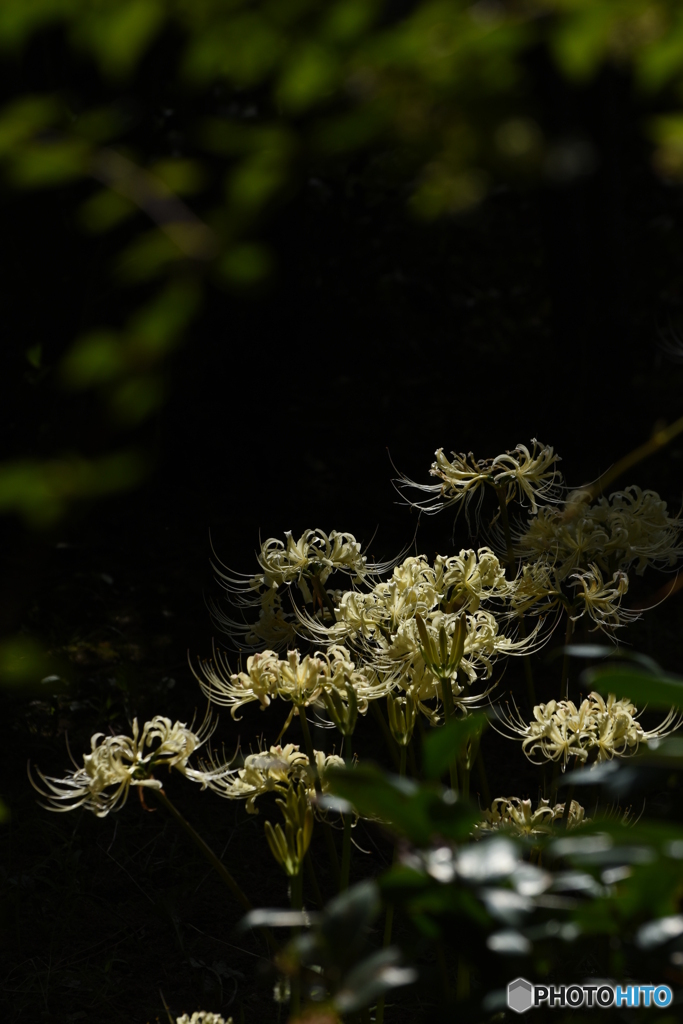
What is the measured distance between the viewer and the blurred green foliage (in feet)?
2.51

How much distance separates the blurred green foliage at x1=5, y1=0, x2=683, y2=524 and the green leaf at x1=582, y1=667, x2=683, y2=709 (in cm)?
42

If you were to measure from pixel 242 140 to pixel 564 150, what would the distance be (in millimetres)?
268

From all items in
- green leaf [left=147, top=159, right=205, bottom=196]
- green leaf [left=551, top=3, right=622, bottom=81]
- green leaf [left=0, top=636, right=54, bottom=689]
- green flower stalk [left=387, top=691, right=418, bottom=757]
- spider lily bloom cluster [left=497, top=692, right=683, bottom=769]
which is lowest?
spider lily bloom cluster [left=497, top=692, right=683, bottom=769]

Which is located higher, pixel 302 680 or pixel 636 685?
pixel 636 685

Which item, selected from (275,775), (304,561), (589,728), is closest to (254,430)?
(304,561)

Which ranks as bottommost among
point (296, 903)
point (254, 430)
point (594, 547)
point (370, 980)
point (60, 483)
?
point (254, 430)

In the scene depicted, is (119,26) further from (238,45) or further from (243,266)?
(243,266)

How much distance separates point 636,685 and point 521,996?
0.34m

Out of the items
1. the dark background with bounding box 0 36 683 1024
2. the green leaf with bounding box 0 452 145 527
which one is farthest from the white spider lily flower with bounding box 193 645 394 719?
the dark background with bounding box 0 36 683 1024

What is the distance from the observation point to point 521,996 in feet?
3.36

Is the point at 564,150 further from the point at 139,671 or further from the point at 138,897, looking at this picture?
the point at 139,671

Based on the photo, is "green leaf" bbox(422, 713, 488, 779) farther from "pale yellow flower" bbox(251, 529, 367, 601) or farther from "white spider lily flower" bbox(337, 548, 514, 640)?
"pale yellow flower" bbox(251, 529, 367, 601)

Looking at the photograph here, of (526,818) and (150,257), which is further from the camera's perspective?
(526,818)
